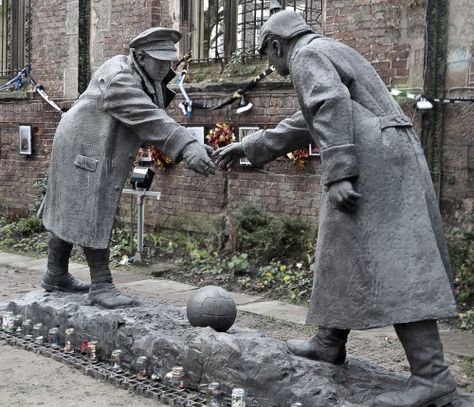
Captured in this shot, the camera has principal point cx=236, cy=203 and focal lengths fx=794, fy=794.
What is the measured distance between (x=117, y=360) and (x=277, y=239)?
4.06 meters

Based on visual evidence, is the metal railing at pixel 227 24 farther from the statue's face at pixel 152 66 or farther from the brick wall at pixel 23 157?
the statue's face at pixel 152 66

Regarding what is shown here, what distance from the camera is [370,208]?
12.0 ft

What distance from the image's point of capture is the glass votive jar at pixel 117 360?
4.85 m

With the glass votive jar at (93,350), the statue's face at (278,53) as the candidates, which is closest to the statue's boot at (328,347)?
the statue's face at (278,53)

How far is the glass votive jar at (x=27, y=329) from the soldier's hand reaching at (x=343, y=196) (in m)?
2.82

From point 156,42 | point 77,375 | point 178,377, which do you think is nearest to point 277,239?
point 156,42

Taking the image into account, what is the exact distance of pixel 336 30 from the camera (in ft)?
27.9

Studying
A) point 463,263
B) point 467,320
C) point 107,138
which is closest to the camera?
point 107,138

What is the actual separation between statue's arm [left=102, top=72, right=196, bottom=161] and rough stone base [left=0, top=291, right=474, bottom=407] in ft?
3.53

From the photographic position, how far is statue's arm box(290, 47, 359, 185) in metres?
3.59

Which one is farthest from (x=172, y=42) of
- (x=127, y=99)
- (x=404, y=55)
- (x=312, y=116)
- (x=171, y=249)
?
(x=171, y=249)

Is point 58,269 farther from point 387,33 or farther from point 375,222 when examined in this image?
point 387,33

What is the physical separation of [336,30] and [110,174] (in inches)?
164

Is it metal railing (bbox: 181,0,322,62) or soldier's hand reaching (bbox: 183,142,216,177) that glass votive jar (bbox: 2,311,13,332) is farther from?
metal railing (bbox: 181,0,322,62)
